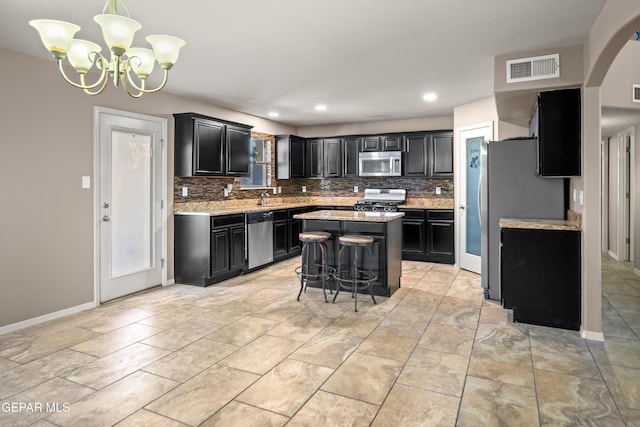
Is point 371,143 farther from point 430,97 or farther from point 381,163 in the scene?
point 430,97

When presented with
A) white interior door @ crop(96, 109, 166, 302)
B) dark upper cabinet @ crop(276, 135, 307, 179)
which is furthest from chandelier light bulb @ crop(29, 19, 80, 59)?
dark upper cabinet @ crop(276, 135, 307, 179)

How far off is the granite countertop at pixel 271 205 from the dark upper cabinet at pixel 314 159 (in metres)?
0.58

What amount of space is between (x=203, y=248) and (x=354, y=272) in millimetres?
2001

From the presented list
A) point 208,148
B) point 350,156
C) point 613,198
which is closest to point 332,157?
point 350,156

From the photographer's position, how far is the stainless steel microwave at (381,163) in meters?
6.81

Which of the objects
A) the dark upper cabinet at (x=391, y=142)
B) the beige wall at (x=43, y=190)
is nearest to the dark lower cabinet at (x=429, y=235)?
the dark upper cabinet at (x=391, y=142)

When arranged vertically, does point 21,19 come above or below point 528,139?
above

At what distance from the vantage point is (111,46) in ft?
6.64

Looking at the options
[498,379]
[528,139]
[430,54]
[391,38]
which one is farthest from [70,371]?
[528,139]

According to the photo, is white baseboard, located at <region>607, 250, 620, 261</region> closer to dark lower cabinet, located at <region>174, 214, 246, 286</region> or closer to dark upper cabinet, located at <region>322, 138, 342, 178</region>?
dark upper cabinet, located at <region>322, 138, 342, 178</region>

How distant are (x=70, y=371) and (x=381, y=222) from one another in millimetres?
3037

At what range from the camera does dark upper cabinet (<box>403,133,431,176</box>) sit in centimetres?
660

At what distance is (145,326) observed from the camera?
11.4ft

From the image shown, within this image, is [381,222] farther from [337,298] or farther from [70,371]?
[70,371]
